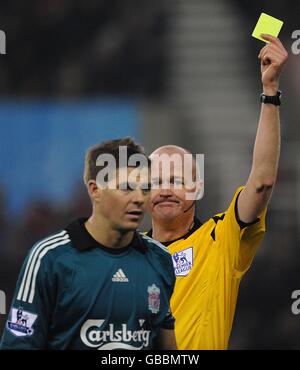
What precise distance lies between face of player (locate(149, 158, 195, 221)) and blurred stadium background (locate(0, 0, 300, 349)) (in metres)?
0.44

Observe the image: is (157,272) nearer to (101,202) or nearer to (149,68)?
(101,202)

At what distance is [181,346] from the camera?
3533 millimetres

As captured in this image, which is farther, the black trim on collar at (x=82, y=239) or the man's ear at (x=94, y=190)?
the man's ear at (x=94, y=190)

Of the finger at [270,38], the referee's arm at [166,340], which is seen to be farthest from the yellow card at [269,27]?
the referee's arm at [166,340]

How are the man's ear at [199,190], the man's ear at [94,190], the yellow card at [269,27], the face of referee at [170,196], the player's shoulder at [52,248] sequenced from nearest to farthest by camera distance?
the player's shoulder at [52,248]
the man's ear at [94,190]
the yellow card at [269,27]
the face of referee at [170,196]
the man's ear at [199,190]

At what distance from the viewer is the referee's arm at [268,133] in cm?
330

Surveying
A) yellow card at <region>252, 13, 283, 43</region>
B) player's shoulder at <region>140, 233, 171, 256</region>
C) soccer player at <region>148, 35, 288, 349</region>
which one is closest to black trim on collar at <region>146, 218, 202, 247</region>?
soccer player at <region>148, 35, 288, 349</region>

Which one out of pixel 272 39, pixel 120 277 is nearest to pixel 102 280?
pixel 120 277

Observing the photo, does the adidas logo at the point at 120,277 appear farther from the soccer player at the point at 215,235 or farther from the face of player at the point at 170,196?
the face of player at the point at 170,196

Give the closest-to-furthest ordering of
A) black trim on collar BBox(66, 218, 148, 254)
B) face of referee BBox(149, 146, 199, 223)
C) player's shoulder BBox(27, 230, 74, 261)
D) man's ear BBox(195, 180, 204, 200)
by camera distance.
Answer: player's shoulder BBox(27, 230, 74, 261) → black trim on collar BBox(66, 218, 148, 254) → face of referee BBox(149, 146, 199, 223) → man's ear BBox(195, 180, 204, 200)

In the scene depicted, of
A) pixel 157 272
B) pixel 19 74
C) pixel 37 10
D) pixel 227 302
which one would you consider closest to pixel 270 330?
pixel 227 302

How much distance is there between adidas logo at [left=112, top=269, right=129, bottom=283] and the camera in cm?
323

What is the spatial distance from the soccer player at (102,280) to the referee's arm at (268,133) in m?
0.49

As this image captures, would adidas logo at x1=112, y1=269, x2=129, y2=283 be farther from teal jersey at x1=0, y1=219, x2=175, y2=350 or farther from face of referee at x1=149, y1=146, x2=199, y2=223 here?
face of referee at x1=149, y1=146, x2=199, y2=223
